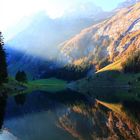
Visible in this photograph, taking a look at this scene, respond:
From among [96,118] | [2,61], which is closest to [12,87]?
[2,61]

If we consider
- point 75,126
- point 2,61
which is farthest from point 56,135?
point 2,61

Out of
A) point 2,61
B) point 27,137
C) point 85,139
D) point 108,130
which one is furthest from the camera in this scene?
point 2,61

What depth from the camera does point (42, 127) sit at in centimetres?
5881

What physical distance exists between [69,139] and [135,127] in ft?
44.8

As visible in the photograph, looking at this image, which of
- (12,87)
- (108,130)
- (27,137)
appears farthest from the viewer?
(12,87)

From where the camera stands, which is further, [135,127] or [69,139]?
[135,127]

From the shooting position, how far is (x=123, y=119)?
6619cm

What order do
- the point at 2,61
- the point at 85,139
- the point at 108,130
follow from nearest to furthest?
the point at 85,139
the point at 108,130
the point at 2,61

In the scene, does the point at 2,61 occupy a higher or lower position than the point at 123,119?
higher

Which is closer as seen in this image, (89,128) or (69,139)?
(69,139)

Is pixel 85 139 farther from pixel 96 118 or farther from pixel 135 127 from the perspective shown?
pixel 96 118

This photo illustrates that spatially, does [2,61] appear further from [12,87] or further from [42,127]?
[42,127]

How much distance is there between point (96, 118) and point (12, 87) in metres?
93.6

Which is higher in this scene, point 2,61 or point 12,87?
point 2,61
